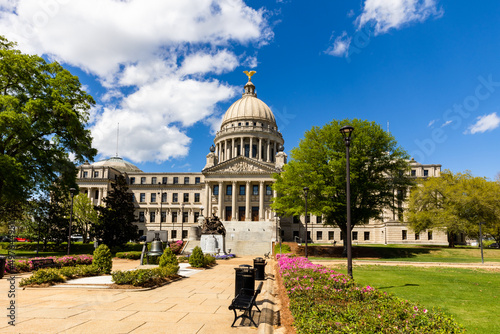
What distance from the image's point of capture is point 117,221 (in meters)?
46.4

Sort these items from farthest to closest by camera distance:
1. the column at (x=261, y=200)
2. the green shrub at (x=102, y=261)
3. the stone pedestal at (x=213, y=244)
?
the column at (x=261, y=200) → the stone pedestal at (x=213, y=244) → the green shrub at (x=102, y=261)

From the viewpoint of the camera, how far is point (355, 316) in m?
6.72

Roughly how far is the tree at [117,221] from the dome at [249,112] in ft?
170

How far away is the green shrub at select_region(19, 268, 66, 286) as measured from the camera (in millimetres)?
14578

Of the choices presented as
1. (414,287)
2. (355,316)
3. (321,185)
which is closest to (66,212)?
(321,185)

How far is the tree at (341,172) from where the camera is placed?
3769cm

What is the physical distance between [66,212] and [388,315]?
5246cm

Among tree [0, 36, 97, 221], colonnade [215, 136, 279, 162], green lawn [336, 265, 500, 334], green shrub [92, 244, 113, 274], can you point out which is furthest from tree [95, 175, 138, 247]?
colonnade [215, 136, 279, 162]

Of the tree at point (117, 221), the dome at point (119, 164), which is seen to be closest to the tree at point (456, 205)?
the tree at point (117, 221)

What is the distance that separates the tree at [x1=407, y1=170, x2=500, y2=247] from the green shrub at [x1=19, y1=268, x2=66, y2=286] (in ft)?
152

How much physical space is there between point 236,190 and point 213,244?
118ft

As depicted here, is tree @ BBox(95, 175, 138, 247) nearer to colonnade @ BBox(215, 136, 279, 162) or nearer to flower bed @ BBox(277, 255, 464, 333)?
flower bed @ BBox(277, 255, 464, 333)

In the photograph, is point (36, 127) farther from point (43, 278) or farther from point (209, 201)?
point (209, 201)

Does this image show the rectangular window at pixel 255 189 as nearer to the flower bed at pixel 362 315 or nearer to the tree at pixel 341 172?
the tree at pixel 341 172
